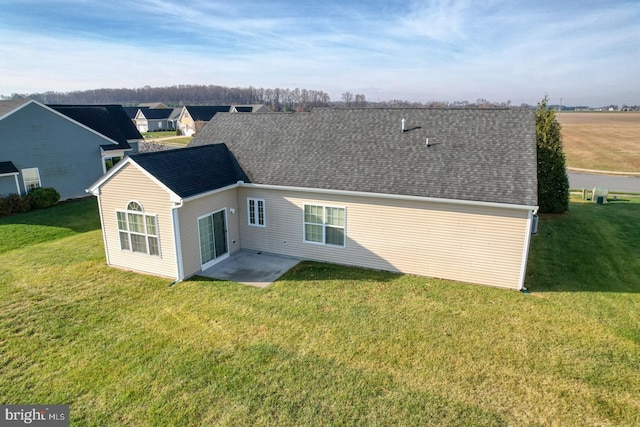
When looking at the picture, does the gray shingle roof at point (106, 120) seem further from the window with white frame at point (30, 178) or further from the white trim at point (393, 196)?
the white trim at point (393, 196)

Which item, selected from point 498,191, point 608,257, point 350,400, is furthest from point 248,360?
point 608,257

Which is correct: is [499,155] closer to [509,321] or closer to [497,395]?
[509,321]

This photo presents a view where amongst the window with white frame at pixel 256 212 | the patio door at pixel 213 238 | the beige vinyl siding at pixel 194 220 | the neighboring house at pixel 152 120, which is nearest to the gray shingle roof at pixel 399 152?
the window with white frame at pixel 256 212

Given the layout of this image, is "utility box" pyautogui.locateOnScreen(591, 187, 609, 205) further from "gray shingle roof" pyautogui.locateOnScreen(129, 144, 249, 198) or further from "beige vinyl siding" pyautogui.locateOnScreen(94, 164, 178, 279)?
"beige vinyl siding" pyautogui.locateOnScreen(94, 164, 178, 279)

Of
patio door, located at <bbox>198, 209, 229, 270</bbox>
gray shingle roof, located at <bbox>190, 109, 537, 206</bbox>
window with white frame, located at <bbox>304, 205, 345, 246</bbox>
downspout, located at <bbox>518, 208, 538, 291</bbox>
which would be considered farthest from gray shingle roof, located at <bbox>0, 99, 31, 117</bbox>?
downspout, located at <bbox>518, 208, 538, 291</bbox>

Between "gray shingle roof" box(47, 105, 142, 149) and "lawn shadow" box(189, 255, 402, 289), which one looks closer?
"lawn shadow" box(189, 255, 402, 289)

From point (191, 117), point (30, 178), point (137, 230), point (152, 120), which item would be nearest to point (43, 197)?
point (30, 178)

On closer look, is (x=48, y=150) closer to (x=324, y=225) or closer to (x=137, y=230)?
(x=137, y=230)
